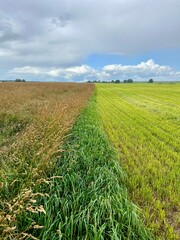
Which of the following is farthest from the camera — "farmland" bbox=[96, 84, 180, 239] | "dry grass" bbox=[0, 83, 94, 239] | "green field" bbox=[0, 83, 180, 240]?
"farmland" bbox=[96, 84, 180, 239]

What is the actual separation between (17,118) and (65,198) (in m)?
5.43

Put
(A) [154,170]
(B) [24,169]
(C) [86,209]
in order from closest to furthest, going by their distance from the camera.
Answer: (C) [86,209] → (B) [24,169] → (A) [154,170]

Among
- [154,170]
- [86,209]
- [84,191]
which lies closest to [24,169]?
[84,191]

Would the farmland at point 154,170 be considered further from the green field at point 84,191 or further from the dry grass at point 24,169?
the dry grass at point 24,169

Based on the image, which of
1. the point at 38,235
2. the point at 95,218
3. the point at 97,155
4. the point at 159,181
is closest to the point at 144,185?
the point at 159,181

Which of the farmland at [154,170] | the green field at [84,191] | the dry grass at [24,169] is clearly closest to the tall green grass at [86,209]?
the green field at [84,191]

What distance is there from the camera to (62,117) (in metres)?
5.68

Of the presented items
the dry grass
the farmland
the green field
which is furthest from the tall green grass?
the farmland

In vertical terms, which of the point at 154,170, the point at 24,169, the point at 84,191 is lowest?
the point at 154,170

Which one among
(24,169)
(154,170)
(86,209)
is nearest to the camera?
(86,209)

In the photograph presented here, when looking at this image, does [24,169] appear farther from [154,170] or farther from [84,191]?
[154,170]

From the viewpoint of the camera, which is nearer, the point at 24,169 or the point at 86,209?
the point at 86,209

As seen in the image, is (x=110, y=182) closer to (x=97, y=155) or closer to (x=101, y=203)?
(x=101, y=203)

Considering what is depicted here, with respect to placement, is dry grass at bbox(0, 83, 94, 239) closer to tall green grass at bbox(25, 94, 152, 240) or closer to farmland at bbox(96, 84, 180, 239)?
tall green grass at bbox(25, 94, 152, 240)
